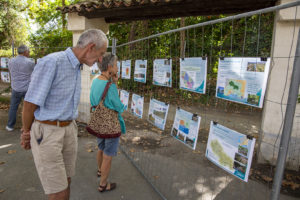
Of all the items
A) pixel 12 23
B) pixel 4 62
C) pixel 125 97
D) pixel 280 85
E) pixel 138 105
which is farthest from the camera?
pixel 12 23

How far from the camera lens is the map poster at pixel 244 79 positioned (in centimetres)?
141

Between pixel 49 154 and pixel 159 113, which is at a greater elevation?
pixel 159 113

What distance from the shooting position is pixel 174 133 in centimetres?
245

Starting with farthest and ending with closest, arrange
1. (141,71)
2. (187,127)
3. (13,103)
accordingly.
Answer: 1. (13,103)
2. (141,71)
3. (187,127)

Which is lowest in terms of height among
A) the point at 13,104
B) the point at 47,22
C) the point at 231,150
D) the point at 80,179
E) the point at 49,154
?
the point at 80,179

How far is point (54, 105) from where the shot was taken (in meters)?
1.81

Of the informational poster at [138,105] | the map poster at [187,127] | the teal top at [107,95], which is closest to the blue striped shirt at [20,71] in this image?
the informational poster at [138,105]

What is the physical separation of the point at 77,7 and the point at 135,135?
361 centimetres

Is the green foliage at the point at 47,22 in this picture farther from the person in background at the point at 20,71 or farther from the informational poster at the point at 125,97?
the informational poster at the point at 125,97

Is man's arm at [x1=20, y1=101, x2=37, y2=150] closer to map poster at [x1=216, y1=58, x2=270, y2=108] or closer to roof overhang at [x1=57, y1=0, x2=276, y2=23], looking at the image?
map poster at [x1=216, y1=58, x2=270, y2=108]

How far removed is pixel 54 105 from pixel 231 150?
Answer: 1.55 meters

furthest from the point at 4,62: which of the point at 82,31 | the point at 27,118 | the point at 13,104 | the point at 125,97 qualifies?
the point at 27,118

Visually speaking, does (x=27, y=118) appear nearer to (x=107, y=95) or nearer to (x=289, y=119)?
(x=107, y=95)

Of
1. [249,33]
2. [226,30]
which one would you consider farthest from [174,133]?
[226,30]
